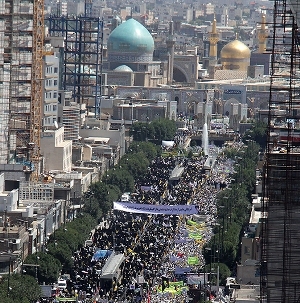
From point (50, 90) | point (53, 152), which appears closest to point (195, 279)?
point (53, 152)

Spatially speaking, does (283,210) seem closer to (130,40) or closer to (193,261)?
(193,261)

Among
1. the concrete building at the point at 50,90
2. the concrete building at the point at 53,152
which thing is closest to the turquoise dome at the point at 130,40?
the concrete building at the point at 50,90

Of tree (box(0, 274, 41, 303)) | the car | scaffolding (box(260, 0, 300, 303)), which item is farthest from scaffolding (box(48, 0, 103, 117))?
scaffolding (box(260, 0, 300, 303))

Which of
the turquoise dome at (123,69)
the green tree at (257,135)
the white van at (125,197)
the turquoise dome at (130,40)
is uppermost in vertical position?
the turquoise dome at (130,40)

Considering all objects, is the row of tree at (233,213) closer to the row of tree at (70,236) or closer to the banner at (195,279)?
the banner at (195,279)

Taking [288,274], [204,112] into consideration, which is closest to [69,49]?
[204,112]

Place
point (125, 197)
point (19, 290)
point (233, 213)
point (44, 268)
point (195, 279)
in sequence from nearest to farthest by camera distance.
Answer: point (19, 290) < point (44, 268) < point (195, 279) < point (233, 213) < point (125, 197)

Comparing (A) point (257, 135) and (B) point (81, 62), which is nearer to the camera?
(A) point (257, 135)
